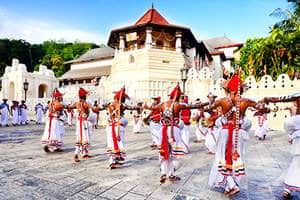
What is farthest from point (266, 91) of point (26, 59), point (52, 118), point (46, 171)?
point (26, 59)

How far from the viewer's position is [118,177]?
19.3ft

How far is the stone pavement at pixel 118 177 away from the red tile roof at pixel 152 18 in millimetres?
22753

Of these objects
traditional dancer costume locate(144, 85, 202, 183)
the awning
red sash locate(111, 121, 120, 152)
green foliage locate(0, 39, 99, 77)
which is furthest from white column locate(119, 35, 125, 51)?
traditional dancer costume locate(144, 85, 202, 183)

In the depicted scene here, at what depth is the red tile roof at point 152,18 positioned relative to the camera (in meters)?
30.3

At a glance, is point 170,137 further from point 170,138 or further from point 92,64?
point 92,64

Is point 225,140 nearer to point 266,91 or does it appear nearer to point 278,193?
point 278,193

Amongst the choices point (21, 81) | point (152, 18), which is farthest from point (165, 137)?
point (21, 81)

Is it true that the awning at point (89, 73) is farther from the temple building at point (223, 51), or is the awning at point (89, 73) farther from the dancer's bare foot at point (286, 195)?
the dancer's bare foot at point (286, 195)

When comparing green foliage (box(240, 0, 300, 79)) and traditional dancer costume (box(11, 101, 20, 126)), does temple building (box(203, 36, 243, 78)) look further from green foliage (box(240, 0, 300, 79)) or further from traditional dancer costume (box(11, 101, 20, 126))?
traditional dancer costume (box(11, 101, 20, 126))

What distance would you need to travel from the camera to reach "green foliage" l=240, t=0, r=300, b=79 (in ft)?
70.0

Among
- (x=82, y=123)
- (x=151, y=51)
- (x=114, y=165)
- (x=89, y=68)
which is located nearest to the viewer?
(x=114, y=165)

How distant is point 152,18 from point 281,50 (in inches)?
551

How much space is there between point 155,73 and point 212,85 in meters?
Answer: 10.4

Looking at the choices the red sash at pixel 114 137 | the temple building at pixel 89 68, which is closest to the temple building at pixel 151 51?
the temple building at pixel 89 68
